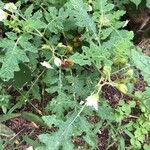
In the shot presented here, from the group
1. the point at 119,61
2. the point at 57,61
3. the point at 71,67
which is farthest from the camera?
the point at 71,67

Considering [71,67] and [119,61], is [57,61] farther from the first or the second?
[119,61]

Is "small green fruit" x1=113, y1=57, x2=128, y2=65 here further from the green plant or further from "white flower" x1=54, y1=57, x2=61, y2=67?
"white flower" x1=54, y1=57, x2=61, y2=67

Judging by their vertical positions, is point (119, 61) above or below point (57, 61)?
above

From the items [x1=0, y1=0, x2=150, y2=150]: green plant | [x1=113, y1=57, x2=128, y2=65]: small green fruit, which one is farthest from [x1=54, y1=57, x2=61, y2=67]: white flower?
[x1=113, y1=57, x2=128, y2=65]: small green fruit

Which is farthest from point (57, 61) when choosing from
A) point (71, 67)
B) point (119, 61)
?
point (119, 61)

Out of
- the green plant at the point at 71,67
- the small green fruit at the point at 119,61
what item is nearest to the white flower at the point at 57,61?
the green plant at the point at 71,67

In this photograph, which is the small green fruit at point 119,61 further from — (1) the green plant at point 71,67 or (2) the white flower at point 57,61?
(2) the white flower at point 57,61

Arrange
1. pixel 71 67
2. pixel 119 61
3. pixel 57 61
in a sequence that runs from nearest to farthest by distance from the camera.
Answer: pixel 119 61 → pixel 57 61 → pixel 71 67

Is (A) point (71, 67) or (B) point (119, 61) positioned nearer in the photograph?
(B) point (119, 61)
